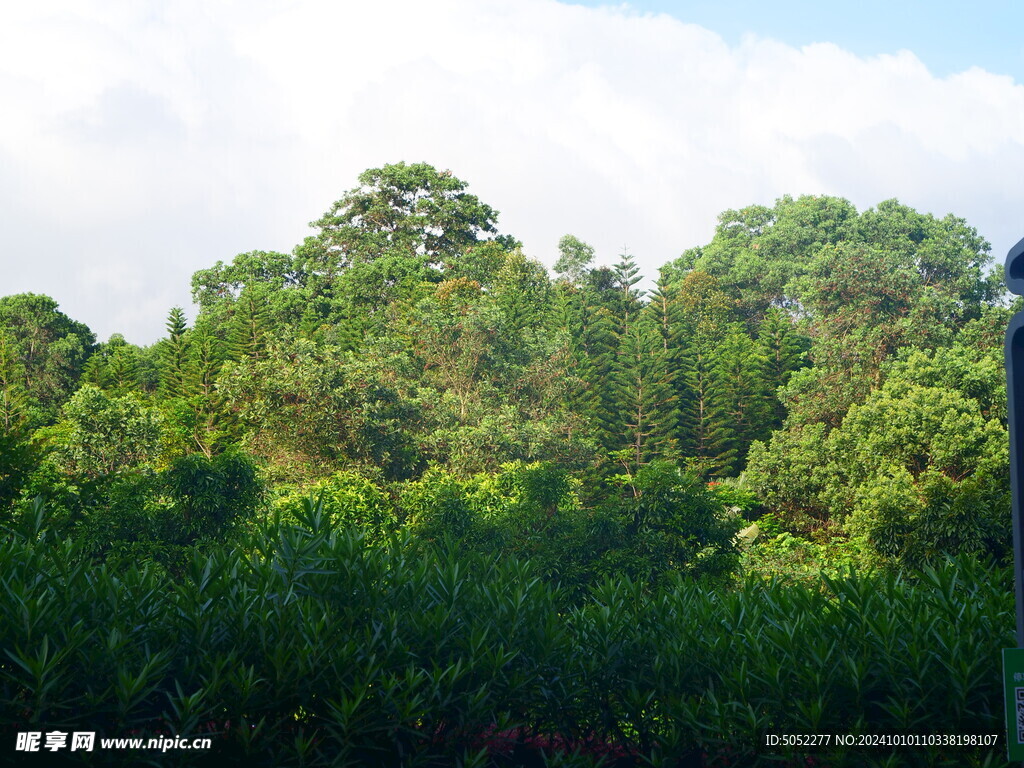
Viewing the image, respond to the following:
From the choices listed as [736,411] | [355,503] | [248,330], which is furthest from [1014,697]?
[248,330]

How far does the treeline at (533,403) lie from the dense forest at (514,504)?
0.25 feet

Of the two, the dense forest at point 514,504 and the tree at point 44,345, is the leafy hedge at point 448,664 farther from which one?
the tree at point 44,345

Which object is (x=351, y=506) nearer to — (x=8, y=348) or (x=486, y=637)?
(x=486, y=637)

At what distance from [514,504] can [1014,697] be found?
10.4 metres

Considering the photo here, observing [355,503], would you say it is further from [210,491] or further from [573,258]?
[573,258]

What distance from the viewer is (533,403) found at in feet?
69.6

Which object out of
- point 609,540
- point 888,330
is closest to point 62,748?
point 609,540

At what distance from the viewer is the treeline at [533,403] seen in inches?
439

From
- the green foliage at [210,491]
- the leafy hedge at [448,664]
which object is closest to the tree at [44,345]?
the green foliage at [210,491]

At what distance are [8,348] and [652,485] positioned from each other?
69.6 feet

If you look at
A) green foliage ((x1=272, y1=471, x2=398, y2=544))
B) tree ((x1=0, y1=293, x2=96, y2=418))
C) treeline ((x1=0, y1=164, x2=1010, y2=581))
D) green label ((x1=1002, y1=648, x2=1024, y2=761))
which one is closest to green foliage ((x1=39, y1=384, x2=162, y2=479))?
treeline ((x1=0, y1=164, x2=1010, y2=581))

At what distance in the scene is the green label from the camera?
229 centimetres

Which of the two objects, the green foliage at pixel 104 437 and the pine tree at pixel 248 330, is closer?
the green foliage at pixel 104 437

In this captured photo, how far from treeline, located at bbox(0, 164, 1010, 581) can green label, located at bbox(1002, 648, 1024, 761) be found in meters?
7.09
